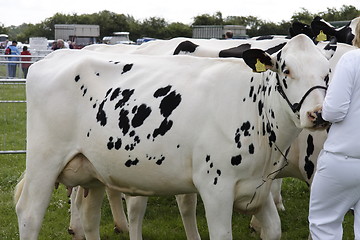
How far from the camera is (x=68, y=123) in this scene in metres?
5.51

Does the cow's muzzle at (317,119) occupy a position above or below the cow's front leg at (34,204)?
above

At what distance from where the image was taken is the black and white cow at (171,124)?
4.66m

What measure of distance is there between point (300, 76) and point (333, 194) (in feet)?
2.76

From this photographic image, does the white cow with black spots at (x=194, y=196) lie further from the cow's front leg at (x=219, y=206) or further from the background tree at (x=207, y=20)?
the background tree at (x=207, y=20)

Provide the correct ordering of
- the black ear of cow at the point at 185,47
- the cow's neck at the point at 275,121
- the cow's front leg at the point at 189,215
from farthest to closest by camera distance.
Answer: the black ear of cow at the point at 185,47, the cow's front leg at the point at 189,215, the cow's neck at the point at 275,121

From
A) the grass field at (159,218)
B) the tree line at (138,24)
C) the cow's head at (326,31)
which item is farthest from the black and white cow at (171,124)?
the tree line at (138,24)

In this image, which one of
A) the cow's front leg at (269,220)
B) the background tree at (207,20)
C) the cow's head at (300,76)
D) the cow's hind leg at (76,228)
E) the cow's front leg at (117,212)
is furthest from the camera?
the background tree at (207,20)

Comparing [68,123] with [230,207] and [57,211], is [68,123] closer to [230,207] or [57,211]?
[230,207]

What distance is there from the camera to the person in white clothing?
3979mm

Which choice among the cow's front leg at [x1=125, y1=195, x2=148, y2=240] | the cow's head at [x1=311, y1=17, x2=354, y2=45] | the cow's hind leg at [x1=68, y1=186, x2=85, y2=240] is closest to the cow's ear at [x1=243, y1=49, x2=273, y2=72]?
the cow's head at [x1=311, y1=17, x2=354, y2=45]

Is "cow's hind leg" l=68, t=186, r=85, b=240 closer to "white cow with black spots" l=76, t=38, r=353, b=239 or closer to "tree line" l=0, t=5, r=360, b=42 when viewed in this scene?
"white cow with black spots" l=76, t=38, r=353, b=239

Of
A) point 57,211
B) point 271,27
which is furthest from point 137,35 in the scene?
point 57,211

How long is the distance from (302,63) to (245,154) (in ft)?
2.74

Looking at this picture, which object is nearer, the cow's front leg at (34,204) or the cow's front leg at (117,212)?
the cow's front leg at (34,204)
